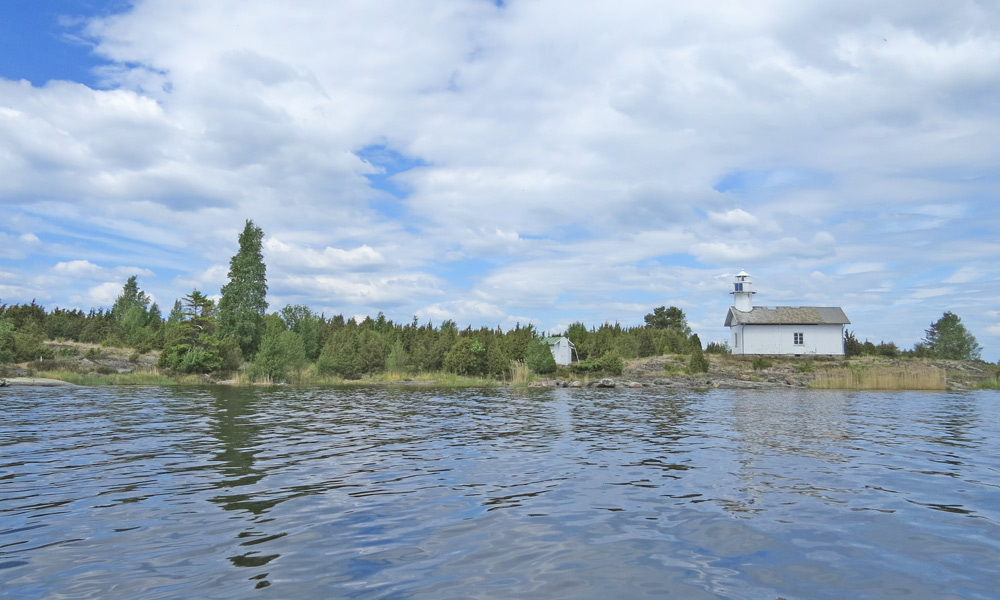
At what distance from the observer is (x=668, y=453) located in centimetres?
1346

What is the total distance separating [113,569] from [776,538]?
7.00 m

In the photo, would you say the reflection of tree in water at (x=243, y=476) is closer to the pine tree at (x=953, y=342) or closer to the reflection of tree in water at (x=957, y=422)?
the reflection of tree in water at (x=957, y=422)

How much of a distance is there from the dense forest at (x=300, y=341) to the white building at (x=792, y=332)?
145 inches

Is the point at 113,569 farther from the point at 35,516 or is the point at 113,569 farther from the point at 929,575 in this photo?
the point at 929,575

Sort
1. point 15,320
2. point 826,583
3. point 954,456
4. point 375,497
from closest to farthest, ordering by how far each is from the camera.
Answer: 1. point 826,583
2. point 375,497
3. point 954,456
4. point 15,320

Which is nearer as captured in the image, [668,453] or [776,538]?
[776,538]

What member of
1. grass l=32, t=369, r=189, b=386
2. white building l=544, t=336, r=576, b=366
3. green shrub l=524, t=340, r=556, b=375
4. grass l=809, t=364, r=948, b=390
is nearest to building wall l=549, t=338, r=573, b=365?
white building l=544, t=336, r=576, b=366

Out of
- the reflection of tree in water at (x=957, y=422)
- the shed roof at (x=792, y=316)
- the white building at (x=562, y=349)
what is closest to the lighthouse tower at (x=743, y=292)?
the shed roof at (x=792, y=316)

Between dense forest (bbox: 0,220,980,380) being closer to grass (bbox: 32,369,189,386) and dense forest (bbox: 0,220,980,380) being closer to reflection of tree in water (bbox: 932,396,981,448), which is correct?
grass (bbox: 32,369,189,386)

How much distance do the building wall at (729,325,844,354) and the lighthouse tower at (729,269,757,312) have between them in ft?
9.73

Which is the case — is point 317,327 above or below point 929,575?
above

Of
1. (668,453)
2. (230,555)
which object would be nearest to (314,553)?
(230,555)

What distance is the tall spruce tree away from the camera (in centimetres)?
6588

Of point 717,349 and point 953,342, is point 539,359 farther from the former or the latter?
point 953,342
